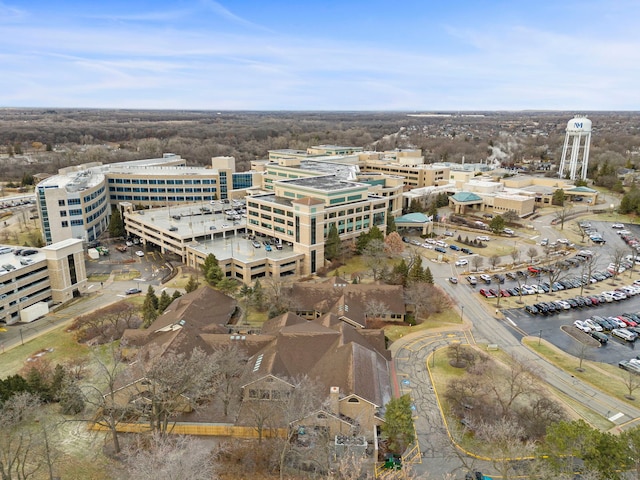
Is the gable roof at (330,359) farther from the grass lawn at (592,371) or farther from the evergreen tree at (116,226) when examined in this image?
the evergreen tree at (116,226)

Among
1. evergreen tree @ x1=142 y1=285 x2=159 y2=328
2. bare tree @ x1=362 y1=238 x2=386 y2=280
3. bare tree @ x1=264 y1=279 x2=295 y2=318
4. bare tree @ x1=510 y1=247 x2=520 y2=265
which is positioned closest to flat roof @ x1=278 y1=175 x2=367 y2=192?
bare tree @ x1=362 y1=238 x2=386 y2=280

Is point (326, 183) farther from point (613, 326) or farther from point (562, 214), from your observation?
point (562, 214)

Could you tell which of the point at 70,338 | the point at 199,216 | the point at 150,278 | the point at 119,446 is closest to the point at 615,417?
the point at 119,446

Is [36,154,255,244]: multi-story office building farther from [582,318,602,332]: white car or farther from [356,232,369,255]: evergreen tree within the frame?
[582,318,602,332]: white car

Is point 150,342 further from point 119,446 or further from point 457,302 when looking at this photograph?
point 457,302

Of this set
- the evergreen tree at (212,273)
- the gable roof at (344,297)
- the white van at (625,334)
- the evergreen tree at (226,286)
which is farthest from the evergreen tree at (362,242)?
the white van at (625,334)
